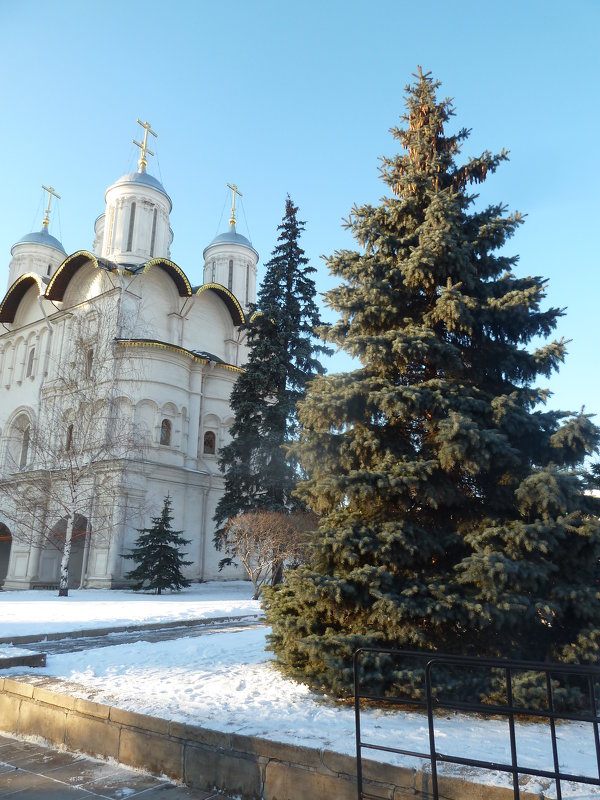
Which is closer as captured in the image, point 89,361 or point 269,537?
point 269,537

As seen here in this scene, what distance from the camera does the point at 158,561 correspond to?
21422 millimetres

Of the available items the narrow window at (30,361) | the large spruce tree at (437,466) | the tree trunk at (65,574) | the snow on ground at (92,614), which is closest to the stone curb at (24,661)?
the large spruce tree at (437,466)

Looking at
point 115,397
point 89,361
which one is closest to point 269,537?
point 115,397

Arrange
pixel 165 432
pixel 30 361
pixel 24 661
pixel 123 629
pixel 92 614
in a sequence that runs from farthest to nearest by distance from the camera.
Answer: pixel 30 361 < pixel 165 432 < pixel 92 614 < pixel 123 629 < pixel 24 661

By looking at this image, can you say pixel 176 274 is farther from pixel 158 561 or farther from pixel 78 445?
pixel 158 561

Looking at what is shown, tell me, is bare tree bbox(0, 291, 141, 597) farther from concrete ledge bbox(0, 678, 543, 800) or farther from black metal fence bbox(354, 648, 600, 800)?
black metal fence bbox(354, 648, 600, 800)

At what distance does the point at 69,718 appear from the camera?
15.9 feet

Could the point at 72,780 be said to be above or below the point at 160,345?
below

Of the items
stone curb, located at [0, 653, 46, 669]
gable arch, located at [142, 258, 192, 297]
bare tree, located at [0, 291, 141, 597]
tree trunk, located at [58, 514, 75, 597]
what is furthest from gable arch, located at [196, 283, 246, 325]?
stone curb, located at [0, 653, 46, 669]

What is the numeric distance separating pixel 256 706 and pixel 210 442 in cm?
2393

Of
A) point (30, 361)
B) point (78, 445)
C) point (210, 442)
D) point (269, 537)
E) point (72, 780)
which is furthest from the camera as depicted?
point (30, 361)

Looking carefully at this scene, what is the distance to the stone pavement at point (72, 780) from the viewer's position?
3857mm

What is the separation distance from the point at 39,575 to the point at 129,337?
35.5 feet

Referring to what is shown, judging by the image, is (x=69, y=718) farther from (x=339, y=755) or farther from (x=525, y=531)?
(x=525, y=531)
